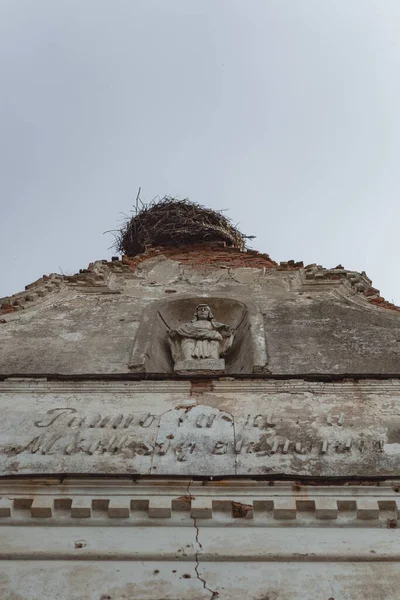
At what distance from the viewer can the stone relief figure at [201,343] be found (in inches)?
360

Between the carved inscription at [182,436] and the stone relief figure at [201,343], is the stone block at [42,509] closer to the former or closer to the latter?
the carved inscription at [182,436]

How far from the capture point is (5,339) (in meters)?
10.1

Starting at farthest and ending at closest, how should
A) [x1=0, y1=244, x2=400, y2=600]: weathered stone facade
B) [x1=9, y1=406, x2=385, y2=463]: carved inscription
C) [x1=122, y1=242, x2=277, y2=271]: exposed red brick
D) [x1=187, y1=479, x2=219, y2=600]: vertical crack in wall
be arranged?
[x1=122, y1=242, x2=277, y2=271]: exposed red brick → [x1=9, y1=406, x2=385, y2=463]: carved inscription → [x1=0, y1=244, x2=400, y2=600]: weathered stone facade → [x1=187, y1=479, x2=219, y2=600]: vertical crack in wall

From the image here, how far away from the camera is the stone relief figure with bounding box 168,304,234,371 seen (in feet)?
30.0

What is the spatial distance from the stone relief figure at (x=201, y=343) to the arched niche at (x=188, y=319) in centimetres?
25

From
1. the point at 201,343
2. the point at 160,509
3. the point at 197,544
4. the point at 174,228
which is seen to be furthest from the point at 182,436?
the point at 174,228

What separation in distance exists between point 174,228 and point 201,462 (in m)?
11.4

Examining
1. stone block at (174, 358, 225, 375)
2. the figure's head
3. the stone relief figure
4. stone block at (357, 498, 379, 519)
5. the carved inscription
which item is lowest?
stone block at (357, 498, 379, 519)

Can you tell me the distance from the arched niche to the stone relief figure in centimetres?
25

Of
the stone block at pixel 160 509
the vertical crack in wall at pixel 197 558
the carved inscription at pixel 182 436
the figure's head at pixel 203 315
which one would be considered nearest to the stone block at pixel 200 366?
the figure's head at pixel 203 315

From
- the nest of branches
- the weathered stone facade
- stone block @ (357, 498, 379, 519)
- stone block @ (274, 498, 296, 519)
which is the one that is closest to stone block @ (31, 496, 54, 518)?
the weathered stone facade

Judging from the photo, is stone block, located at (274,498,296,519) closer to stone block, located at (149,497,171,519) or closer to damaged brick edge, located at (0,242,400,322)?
stone block, located at (149,497,171,519)

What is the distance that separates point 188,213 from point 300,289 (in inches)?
262

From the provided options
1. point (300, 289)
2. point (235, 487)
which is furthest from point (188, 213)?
point (235, 487)
